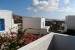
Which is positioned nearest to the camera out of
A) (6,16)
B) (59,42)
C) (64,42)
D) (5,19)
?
(64,42)

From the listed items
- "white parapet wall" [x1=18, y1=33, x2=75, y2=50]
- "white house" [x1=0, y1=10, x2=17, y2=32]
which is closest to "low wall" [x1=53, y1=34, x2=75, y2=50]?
"white parapet wall" [x1=18, y1=33, x2=75, y2=50]

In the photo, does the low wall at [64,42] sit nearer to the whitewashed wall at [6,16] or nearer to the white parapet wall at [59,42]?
the white parapet wall at [59,42]

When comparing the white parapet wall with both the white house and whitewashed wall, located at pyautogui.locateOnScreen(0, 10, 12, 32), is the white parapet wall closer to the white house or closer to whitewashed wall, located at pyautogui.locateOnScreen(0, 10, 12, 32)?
the white house

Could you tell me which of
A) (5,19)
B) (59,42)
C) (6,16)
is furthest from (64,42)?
(6,16)

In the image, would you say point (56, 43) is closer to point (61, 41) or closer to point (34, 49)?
point (61, 41)

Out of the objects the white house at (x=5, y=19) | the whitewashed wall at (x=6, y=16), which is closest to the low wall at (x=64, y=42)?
the white house at (x=5, y=19)

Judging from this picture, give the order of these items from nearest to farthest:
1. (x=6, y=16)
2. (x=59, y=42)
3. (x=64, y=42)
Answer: (x=64, y=42) → (x=59, y=42) → (x=6, y=16)

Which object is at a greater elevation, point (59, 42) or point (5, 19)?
point (5, 19)

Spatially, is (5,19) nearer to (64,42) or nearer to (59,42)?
(59,42)

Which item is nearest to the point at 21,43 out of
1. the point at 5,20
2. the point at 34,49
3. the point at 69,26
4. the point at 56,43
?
the point at 34,49

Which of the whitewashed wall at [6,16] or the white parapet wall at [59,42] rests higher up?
the whitewashed wall at [6,16]

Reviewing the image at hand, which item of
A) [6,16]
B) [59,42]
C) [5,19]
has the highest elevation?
[6,16]

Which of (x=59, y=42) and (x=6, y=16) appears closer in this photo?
(x=59, y=42)

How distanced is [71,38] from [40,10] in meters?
35.9
